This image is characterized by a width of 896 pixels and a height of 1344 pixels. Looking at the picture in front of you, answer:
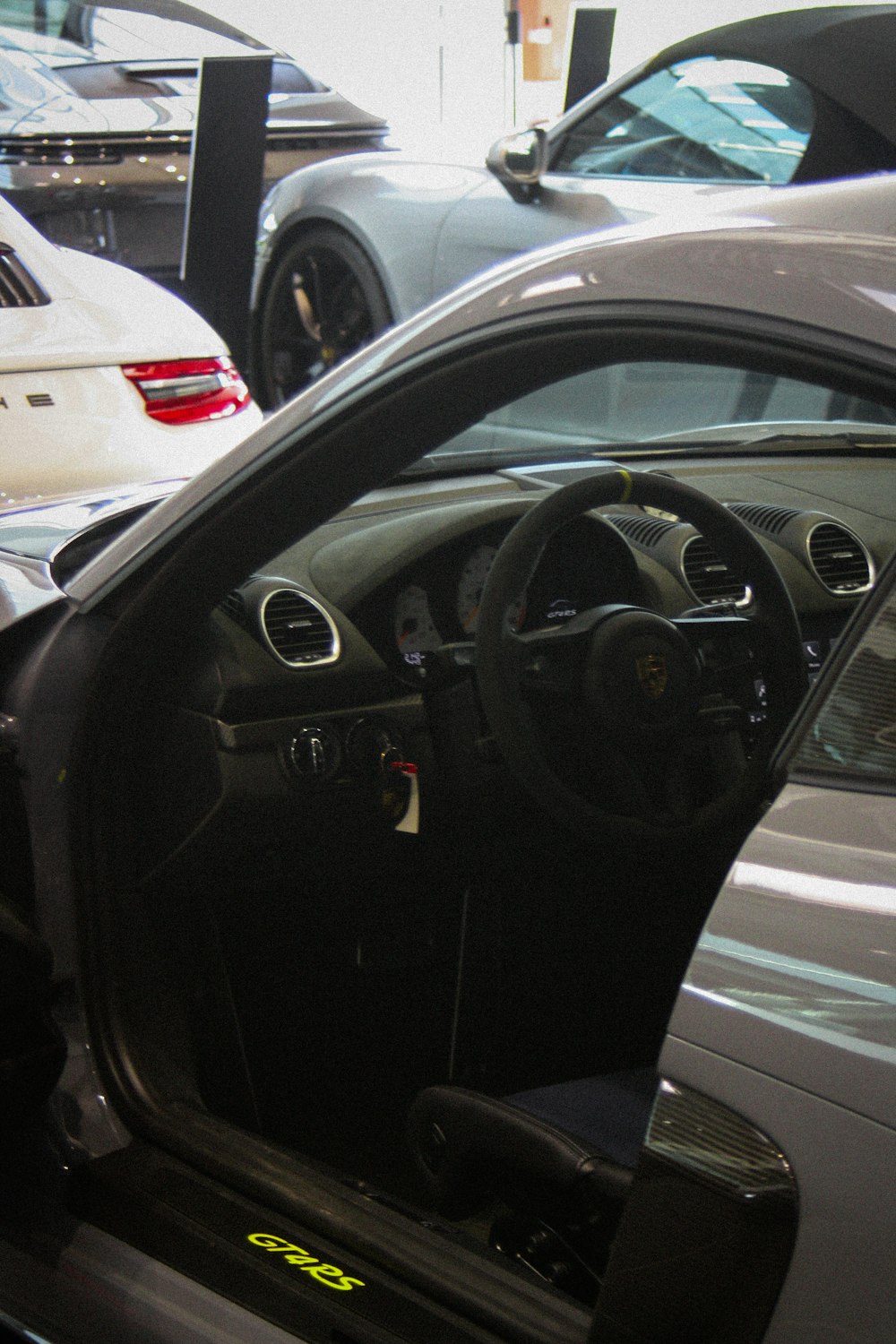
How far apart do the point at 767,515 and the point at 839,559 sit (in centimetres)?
14

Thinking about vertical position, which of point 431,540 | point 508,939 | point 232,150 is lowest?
point 508,939

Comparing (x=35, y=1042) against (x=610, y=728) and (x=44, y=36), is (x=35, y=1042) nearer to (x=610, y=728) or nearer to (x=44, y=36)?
(x=610, y=728)

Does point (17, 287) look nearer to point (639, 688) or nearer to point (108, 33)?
point (639, 688)

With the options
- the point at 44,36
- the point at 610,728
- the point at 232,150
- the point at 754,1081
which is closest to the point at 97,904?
the point at 610,728

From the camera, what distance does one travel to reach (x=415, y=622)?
215cm

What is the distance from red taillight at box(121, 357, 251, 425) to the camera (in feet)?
13.5

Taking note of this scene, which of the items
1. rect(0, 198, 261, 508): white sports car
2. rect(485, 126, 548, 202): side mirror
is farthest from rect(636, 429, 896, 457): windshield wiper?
rect(485, 126, 548, 202): side mirror

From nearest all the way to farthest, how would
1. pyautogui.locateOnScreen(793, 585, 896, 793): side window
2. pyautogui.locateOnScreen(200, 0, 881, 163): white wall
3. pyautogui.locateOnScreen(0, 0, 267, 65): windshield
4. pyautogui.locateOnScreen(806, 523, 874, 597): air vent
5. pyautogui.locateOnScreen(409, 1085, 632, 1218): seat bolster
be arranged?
pyautogui.locateOnScreen(793, 585, 896, 793): side window
pyautogui.locateOnScreen(409, 1085, 632, 1218): seat bolster
pyautogui.locateOnScreen(806, 523, 874, 597): air vent
pyautogui.locateOnScreen(0, 0, 267, 65): windshield
pyautogui.locateOnScreen(200, 0, 881, 163): white wall

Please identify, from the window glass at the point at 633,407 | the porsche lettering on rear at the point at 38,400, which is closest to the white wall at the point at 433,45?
the window glass at the point at 633,407

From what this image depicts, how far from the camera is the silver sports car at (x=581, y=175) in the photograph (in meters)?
4.54

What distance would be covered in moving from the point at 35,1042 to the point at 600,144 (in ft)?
14.5

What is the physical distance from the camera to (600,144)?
5398mm

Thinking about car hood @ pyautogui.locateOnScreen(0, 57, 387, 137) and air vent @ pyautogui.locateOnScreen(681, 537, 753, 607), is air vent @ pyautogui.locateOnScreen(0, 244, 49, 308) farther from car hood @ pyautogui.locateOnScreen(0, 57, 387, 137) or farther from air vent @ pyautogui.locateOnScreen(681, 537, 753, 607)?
car hood @ pyautogui.locateOnScreen(0, 57, 387, 137)

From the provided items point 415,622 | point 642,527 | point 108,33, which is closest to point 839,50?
point 642,527
